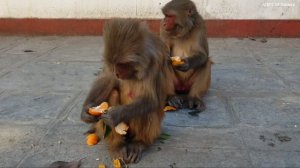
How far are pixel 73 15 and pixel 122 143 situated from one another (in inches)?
242

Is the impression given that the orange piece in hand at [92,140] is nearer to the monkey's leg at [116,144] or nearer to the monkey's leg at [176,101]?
the monkey's leg at [116,144]

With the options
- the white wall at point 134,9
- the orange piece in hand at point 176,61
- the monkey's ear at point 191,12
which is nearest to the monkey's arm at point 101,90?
the orange piece in hand at point 176,61

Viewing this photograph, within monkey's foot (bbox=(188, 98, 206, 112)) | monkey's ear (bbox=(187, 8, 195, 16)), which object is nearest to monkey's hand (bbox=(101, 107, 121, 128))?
monkey's foot (bbox=(188, 98, 206, 112))

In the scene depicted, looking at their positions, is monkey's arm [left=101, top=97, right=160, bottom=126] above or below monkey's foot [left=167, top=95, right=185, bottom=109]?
above

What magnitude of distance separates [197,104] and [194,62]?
523mm

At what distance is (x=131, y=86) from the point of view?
3410 mm

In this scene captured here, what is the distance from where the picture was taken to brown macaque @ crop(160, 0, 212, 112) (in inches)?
191

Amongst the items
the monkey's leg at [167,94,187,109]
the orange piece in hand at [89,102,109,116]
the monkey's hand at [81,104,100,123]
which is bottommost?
the monkey's leg at [167,94,187,109]

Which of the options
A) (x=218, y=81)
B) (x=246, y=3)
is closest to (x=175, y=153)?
(x=218, y=81)

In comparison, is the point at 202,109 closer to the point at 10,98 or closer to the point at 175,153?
the point at 175,153

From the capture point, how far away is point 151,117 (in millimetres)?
3533

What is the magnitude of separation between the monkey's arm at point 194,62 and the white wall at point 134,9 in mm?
4094

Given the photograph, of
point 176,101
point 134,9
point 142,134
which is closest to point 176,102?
point 176,101

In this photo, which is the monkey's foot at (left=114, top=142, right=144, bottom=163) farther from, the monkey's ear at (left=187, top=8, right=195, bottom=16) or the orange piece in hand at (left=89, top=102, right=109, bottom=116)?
the monkey's ear at (left=187, top=8, right=195, bottom=16)
